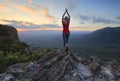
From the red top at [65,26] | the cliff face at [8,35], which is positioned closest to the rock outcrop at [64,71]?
the red top at [65,26]

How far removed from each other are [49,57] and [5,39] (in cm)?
2959

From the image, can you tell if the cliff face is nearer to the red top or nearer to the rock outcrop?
the red top

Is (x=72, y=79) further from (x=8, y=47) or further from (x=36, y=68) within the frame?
(x=8, y=47)

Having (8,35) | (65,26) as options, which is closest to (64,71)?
(65,26)

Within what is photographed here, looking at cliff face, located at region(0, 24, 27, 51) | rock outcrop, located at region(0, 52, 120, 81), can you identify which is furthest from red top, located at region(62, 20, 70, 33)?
cliff face, located at region(0, 24, 27, 51)

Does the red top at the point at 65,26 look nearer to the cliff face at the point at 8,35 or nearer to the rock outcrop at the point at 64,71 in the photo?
the rock outcrop at the point at 64,71

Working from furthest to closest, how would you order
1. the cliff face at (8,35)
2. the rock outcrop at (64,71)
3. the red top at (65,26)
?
the cliff face at (8,35) → the red top at (65,26) → the rock outcrop at (64,71)

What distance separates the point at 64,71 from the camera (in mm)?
22016

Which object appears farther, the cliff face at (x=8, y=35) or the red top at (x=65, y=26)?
the cliff face at (x=8, y=35)

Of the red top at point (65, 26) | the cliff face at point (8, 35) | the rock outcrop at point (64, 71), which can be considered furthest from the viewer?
the cliff face at point (8, 35)

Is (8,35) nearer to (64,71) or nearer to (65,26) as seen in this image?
(65,26)

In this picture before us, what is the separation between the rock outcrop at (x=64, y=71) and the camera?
21.5 m

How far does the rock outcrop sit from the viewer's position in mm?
21547

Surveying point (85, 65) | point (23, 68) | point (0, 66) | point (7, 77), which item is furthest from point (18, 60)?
point (85, 65)
